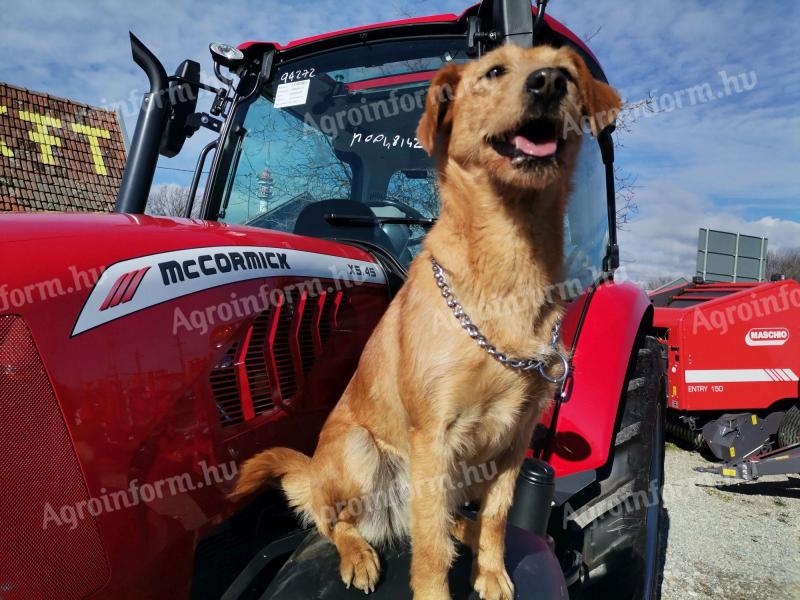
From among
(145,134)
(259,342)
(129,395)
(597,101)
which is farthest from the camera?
(145,134)

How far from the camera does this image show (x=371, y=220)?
7.77 ft

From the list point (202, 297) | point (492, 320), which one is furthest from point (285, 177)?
point (492, 320)

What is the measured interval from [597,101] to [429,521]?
143 cm

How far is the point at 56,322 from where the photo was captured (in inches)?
45.7

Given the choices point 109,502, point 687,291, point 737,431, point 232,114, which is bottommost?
point 737,431

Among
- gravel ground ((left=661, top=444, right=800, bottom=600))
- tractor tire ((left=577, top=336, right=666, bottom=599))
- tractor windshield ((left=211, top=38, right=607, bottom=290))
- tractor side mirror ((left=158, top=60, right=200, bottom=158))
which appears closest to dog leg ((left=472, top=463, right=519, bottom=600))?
tractor tire ((left=577, top=336, right=666, bottom=599))

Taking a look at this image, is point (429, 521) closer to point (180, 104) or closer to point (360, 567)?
point (360, 567)

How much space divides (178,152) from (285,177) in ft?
1.63

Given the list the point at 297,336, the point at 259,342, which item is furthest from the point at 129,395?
the point at 297,336

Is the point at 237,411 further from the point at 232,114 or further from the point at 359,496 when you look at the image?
the point at 232,114

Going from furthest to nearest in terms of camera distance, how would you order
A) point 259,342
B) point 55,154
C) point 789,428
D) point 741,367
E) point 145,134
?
point 55,154 < point 741,367 < point 789,428 < point 145,134 < point 259,342

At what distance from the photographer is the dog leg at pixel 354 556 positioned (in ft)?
4.75

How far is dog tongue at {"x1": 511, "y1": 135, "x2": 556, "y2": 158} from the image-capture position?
61.1 inches

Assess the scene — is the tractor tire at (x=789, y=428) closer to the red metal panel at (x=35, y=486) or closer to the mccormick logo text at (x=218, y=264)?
the mccormick logo text at (x=218, y=264)
